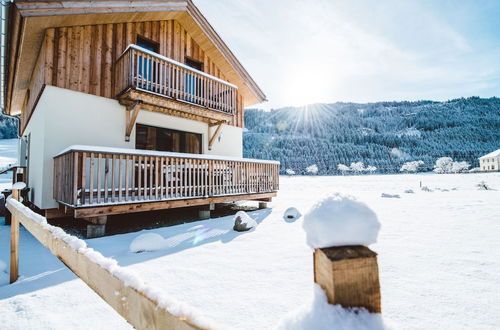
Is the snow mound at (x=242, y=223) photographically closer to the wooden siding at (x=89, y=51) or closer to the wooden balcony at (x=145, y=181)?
the wooden balcony at (x=145, y=181)

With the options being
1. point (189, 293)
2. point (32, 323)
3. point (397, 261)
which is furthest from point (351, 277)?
point (397, 261)

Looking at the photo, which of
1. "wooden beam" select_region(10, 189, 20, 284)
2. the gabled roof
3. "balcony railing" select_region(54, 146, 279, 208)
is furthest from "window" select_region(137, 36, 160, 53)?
"wooden beam" select_region(10, 189, 20, 284)

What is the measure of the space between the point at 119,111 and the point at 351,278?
8.72 metres

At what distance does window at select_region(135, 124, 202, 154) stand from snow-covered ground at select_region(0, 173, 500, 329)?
4.20 metres

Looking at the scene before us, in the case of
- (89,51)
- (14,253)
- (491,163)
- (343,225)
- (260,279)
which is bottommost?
(260,279)

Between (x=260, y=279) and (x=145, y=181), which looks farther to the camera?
(x=145, y=181)

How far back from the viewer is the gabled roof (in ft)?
20.1

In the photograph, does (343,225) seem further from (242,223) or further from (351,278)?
(242,223)

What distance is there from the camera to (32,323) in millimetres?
2232

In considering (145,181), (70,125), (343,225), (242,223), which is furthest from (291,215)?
(70,125)

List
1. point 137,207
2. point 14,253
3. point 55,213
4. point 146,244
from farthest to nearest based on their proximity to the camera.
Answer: point 55,213, point 137,207, point 146,244, point 14,253

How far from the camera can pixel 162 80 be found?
27.3 ft

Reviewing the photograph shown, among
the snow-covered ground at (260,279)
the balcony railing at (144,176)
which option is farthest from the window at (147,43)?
the snow-covered ground at (260,279)

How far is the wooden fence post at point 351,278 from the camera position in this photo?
706 millimetres
